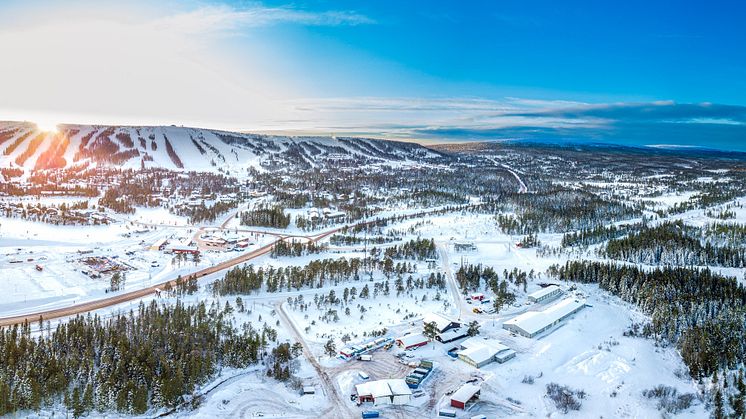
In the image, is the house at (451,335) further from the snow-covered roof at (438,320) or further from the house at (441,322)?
the snow-covered roof at (438,320)

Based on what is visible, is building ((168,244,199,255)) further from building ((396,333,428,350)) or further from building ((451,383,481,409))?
building ((451,383,481,409))

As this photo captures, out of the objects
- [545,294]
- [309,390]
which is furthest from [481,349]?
[545,294]

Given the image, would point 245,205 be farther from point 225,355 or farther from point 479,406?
point 479,406

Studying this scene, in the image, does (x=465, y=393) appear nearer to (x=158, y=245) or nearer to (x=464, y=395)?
(x=464, y=395)

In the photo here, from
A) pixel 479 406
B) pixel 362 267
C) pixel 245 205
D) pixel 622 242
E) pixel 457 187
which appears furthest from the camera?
pixel 457 187

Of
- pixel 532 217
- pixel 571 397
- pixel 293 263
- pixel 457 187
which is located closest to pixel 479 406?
pixel 571 397

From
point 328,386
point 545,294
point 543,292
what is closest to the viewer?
point 328,386

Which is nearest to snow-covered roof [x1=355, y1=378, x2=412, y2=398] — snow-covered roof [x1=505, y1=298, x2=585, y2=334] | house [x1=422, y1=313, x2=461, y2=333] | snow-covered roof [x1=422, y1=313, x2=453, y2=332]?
house [x1=422, y1=313, x2=461, y2=333]
